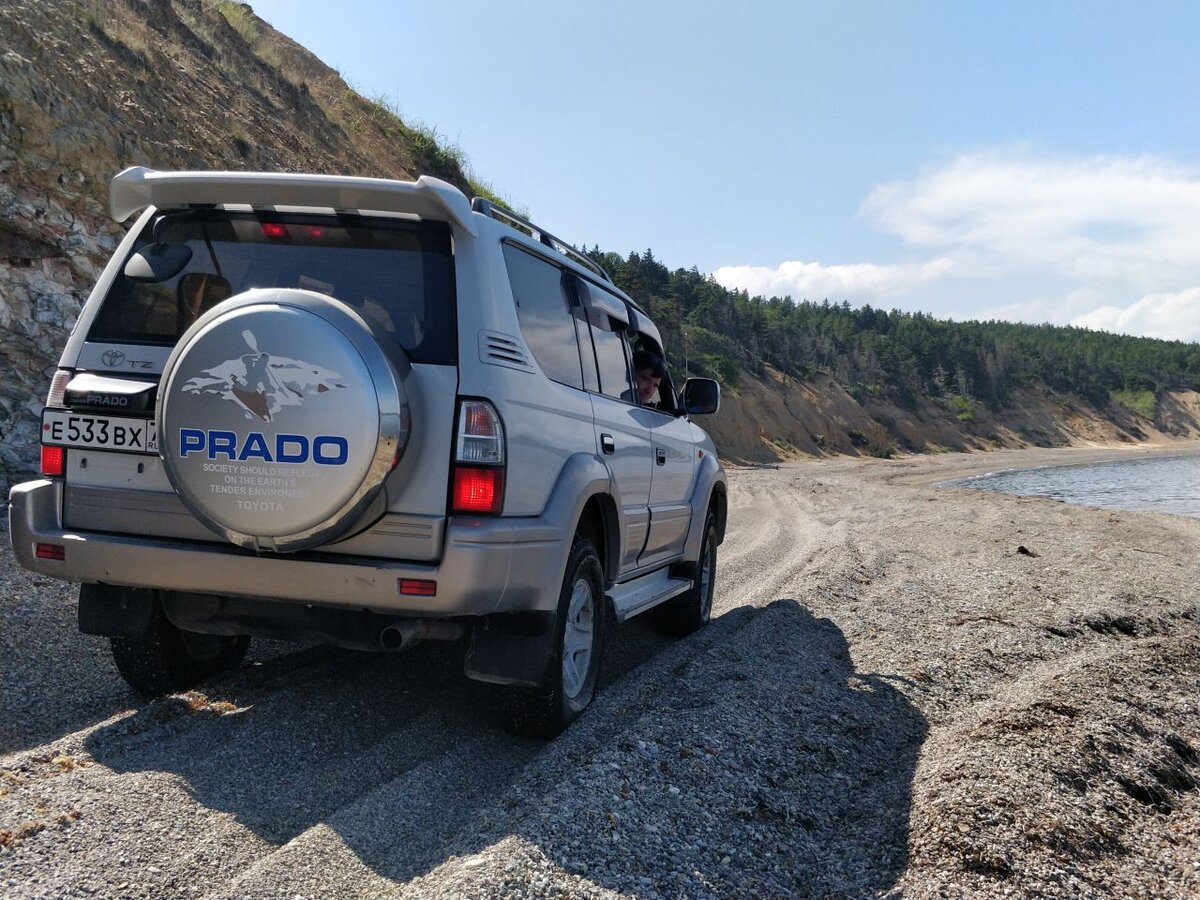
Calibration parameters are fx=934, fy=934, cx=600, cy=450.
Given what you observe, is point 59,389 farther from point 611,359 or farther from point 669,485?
point 669,485

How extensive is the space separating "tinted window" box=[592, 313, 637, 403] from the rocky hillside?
607 centimetres

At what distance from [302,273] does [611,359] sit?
78.9 inches

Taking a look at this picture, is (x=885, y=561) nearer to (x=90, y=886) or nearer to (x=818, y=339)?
(x=90, y=886)

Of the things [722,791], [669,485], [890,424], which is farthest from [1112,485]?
[722,791]

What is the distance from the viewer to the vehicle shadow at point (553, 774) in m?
2.92

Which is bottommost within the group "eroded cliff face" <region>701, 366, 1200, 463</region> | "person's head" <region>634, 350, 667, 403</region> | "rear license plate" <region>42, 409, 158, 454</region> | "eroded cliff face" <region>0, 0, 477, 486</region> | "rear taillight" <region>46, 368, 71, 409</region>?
"eroded cliff face" <region>701, 366, 1200, 463</region>

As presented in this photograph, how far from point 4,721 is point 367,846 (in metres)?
2.07

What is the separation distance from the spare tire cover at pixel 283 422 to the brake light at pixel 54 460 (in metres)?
0.70

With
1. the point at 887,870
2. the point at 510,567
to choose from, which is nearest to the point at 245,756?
the point at 510,567

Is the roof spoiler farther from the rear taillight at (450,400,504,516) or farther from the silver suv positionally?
the rear taillight at (450,400,504,516)

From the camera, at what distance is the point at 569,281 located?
4.91m

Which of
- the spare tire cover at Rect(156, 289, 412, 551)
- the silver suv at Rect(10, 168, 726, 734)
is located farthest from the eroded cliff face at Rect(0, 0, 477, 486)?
the spare tire cover at Rect(156, 289, 412, 551)

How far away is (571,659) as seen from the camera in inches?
169

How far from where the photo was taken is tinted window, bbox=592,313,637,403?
5117mm
